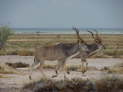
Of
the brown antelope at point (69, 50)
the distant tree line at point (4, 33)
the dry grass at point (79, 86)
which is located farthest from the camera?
the distant tree line at point (4, 33)

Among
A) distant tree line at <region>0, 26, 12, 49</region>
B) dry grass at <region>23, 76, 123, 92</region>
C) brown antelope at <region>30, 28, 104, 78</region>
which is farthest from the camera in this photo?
distant tree line at <region>0, 26, 12, 49</region>

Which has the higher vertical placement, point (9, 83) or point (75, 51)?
point (75, 51)

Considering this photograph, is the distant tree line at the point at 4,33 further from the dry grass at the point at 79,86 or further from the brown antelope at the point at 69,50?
the dry grass at the point at 79,86

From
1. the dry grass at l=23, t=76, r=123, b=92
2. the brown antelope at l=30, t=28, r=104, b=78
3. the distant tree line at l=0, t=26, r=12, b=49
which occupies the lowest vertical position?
the distant tree line at l=0, t=26, r=12, b=49

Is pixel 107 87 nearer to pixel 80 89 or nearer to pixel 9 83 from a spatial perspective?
pixel 80 89

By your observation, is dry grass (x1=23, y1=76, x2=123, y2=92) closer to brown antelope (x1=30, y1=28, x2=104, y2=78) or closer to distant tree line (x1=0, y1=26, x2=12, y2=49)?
brown antelope (x1=30, y1=28, x2=104, y2=78)

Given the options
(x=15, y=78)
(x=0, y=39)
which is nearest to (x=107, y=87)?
(x=15, y=78)

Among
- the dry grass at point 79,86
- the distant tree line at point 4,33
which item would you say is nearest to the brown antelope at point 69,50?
the dry grass at point 79,86

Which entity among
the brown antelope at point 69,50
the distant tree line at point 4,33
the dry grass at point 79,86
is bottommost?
the distant tree line at point 4,33

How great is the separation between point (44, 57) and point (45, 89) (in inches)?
103

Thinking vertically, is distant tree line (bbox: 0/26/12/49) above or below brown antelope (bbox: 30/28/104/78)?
below

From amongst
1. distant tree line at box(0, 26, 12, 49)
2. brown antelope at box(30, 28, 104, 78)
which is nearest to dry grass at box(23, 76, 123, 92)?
brown antelope at box(30, 28, 104, 78)

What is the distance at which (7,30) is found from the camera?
3928 centimetres

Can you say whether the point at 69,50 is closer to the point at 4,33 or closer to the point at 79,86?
the point at 79,86
